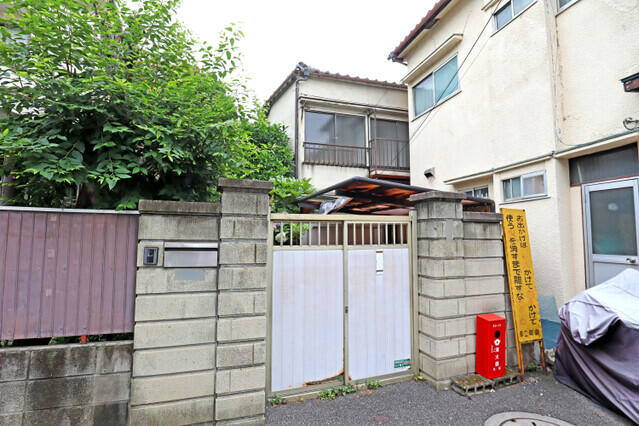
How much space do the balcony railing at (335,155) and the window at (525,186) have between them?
5.12 meters

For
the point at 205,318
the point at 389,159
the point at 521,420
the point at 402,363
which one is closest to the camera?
the point at 205,318

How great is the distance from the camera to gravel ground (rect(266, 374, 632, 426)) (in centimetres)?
326

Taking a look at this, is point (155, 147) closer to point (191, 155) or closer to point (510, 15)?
point (191, 155)

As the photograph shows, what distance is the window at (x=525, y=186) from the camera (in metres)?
5.46

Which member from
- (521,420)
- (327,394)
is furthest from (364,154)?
(521,420)

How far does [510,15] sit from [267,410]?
26.9 feet

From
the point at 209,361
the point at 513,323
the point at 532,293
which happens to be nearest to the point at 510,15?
the point at 532,293

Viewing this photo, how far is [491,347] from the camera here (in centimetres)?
407

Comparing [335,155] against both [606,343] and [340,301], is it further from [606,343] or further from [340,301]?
[606,343]

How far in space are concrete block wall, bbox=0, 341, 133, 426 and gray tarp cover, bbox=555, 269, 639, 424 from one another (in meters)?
5.02

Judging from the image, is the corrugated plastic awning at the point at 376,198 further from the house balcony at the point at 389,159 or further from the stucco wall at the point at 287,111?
the stucco wall at the point at 287,111

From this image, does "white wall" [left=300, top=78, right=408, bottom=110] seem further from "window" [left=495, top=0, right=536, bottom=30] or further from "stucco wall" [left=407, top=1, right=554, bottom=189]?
"window" [left=495, top=0, right=536, bottom=30]

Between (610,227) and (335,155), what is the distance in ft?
24.4

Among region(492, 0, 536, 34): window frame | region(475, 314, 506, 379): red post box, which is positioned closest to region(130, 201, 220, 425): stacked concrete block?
region(475, 314, 506, 379): red post box
